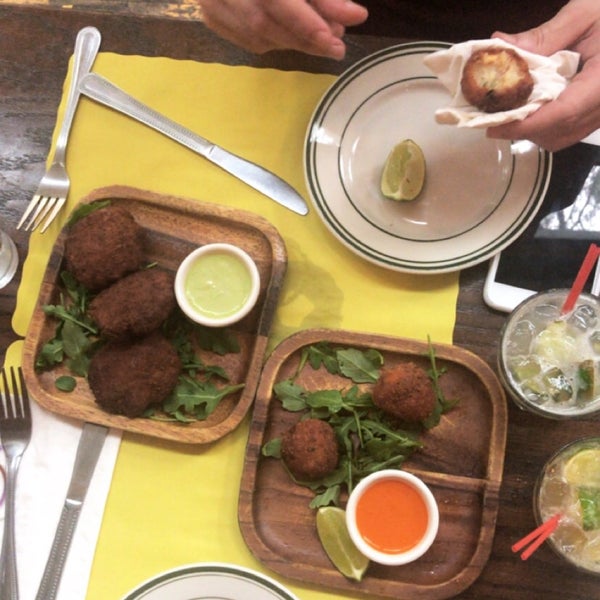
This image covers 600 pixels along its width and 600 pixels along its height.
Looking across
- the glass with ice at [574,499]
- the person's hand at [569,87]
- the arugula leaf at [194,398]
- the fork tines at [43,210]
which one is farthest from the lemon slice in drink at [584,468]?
the fork tines at [43,210]

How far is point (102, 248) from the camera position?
5.68ft

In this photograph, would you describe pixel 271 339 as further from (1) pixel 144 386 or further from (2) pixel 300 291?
(1) pixel 144 386

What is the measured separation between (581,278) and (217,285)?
918 mm

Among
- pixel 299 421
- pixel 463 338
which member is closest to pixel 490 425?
pixel 463 338

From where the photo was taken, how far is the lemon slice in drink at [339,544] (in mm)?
1645

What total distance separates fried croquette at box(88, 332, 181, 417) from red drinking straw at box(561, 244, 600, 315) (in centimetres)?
101

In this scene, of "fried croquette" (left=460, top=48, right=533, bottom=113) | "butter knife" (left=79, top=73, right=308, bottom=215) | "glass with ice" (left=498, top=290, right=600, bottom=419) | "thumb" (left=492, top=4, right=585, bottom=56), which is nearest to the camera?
"fried croquette" (left=460, top=48, right=533, bottom=113)

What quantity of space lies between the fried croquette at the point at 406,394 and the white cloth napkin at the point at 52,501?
2.40 feet

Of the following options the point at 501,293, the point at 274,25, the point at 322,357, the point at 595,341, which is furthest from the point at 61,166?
the point at 595,341

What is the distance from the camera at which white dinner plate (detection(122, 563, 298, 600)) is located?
1660 millimetres

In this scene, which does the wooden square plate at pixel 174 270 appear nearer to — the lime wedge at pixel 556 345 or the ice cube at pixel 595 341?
the lime wedge at pixel 556 345

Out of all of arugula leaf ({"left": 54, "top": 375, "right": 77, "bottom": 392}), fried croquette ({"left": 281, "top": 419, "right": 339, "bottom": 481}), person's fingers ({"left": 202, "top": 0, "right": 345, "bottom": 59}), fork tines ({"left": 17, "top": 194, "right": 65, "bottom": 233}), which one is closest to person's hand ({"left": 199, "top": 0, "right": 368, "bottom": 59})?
person's fingers ({"left": 202, "top": 0, "right": 345, "bottom": 59})

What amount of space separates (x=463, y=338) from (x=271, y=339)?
528 millimetres

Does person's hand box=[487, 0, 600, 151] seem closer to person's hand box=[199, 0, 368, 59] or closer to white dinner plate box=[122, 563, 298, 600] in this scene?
person's hand box=[199, 0, 368, 59]
